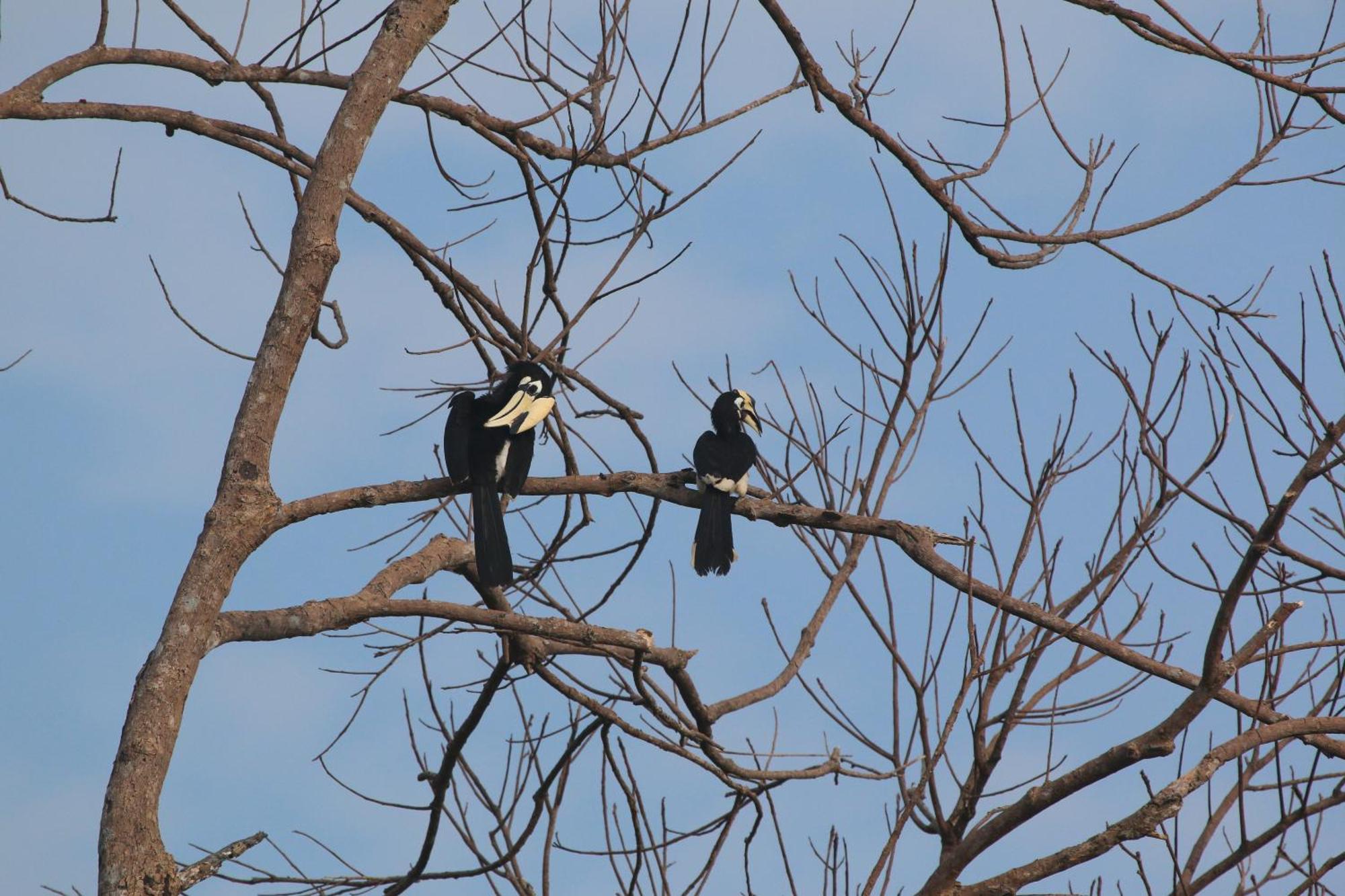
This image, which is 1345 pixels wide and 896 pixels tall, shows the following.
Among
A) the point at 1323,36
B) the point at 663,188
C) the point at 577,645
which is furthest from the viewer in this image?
the point at 663,188

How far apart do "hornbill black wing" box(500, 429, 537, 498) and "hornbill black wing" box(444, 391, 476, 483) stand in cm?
15

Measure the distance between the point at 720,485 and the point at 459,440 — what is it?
1059 millimetres

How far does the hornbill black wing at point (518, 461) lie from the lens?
493cm

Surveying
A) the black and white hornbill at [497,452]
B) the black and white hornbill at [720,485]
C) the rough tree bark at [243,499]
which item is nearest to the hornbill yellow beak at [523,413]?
the black and white hornbill at [497,452]

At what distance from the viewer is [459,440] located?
195 inches

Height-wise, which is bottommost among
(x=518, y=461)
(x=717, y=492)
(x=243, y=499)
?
(x=243, y=499)

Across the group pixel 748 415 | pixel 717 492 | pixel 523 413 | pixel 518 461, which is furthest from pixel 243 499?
pixel 748 415

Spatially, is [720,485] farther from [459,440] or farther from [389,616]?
[389,616]

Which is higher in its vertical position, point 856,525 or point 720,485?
point 720,485

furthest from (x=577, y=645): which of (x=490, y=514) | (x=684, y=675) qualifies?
(x=490, y=514)

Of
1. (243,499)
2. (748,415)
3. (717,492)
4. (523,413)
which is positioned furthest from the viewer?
(748,415)

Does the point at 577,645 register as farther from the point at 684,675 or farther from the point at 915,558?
the point at 915,558

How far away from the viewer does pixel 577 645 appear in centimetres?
419

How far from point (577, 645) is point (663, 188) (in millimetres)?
1738
